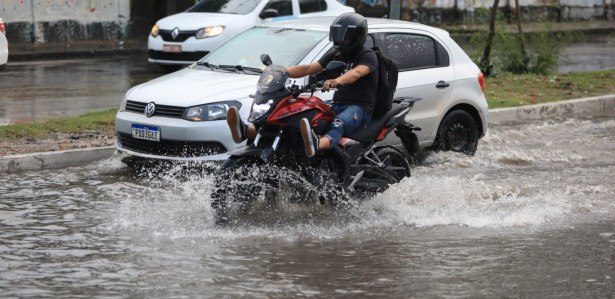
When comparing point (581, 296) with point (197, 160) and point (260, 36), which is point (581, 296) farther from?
point (260, 36)

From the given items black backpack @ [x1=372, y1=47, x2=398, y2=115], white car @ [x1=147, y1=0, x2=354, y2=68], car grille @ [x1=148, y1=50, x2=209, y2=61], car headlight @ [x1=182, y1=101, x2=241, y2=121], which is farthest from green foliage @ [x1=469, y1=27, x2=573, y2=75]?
black backpack @ [x1=372, y1=47, x2=398, y2=115]

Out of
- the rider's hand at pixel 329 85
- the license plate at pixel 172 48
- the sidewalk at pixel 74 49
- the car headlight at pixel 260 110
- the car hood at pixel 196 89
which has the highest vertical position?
the rider's hand at pixel 329 85

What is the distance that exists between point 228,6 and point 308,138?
40.2 feet

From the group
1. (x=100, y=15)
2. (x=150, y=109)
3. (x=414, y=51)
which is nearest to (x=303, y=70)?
(x=150, y=109)

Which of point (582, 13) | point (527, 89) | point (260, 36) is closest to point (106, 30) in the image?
point (527, 89)

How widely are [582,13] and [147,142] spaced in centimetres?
2702

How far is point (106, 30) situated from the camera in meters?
25.0

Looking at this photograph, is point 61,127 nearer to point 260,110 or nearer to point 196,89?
point 196,89

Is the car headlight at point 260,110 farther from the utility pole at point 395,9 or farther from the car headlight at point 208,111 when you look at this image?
the utility pole at point 395,9

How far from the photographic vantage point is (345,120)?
8523mm

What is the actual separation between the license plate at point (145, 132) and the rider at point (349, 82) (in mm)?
1860

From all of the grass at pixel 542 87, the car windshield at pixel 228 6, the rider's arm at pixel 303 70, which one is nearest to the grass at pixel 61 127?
the rider's arm at pixel 303 70

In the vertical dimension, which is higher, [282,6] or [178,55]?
[282,6]

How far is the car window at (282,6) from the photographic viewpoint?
19.9 metres
